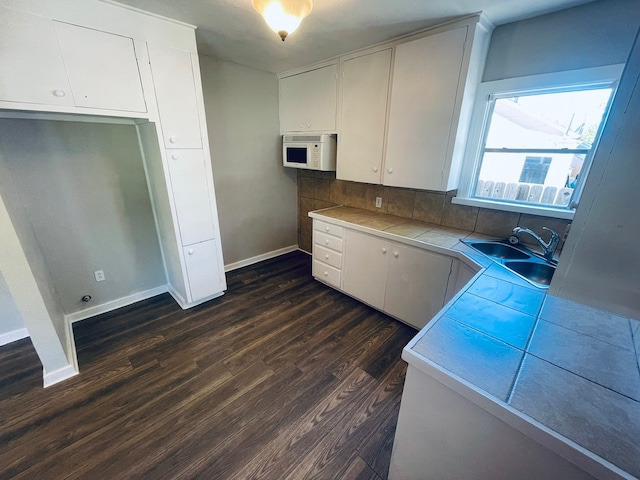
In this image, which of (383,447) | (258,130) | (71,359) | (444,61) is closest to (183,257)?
(71,359)

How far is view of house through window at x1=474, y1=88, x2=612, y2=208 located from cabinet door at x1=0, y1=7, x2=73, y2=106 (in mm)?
3063

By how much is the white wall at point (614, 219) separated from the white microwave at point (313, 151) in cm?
231

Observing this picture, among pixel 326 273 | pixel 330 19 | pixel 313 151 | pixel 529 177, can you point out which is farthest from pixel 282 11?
pixel 326 273

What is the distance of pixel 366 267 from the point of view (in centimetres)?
250

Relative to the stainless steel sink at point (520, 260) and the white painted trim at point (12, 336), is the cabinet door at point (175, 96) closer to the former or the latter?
the white painted trim at point (12, 336)

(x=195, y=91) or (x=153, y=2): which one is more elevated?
(x=153, y=2)

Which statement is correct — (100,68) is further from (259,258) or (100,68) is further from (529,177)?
(529,177)

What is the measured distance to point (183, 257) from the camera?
2.38 meters


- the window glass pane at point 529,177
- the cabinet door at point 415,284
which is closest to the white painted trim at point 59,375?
the cabinet door at point 415,284

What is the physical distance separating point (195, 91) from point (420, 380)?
2.55 meters

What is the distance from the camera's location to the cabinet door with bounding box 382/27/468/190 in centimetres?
191

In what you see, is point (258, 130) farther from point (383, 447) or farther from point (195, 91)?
point (383, 447)

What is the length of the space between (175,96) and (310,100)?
1.46 m

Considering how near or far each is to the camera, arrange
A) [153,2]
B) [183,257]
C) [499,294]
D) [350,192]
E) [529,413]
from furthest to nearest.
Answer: [350,192] → [183,257] → [153,2] → [499,294] → [529,413]
